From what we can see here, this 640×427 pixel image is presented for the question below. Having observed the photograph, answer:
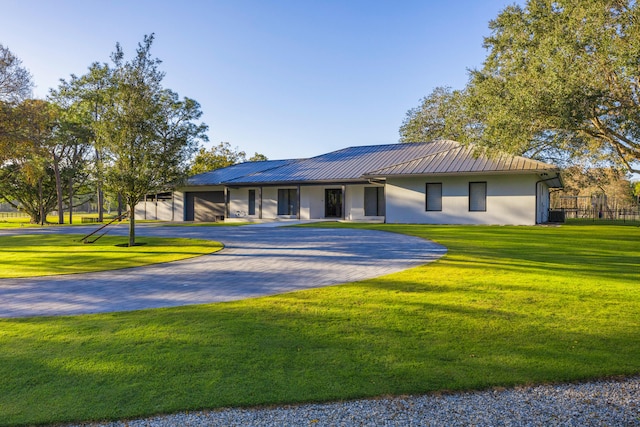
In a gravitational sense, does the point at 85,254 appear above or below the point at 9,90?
below

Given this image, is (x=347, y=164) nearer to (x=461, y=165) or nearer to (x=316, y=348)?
(x=461, y=165)

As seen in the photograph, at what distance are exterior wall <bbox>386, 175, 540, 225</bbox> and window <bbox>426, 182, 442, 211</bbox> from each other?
0.21 meters

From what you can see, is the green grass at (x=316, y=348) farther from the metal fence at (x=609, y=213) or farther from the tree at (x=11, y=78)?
the metal fence at (x=609, y=213)

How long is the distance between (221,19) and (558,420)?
59.0 ft

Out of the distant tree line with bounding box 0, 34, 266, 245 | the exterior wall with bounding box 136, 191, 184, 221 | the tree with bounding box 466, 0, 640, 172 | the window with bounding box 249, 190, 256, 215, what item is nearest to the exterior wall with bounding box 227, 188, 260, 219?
the window with bounding box 249, 190, 256, 215

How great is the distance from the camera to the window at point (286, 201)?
1126 inches

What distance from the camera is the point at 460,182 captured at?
22406 millimetres

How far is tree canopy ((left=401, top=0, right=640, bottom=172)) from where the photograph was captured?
10078mm

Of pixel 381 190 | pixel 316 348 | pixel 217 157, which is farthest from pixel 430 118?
pixel 316 348

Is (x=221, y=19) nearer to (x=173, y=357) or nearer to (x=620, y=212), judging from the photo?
(x=173, y=357)

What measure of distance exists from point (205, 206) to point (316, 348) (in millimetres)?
29710

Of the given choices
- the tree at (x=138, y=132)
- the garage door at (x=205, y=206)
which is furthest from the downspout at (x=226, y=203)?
the tree at (x=138, y=132)

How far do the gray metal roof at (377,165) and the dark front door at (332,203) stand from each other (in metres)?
1.55

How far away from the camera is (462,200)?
22422mm
